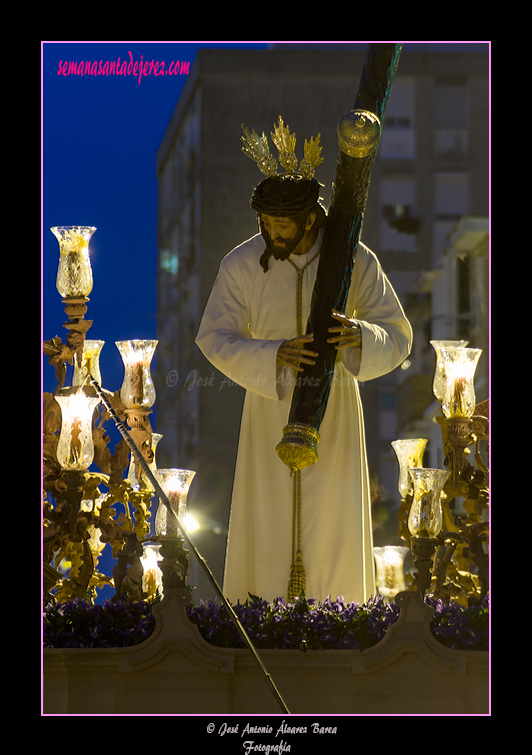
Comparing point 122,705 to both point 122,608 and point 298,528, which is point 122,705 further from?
point 298,528

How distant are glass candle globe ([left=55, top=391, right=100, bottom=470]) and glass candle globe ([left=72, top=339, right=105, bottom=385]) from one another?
0.47 metres

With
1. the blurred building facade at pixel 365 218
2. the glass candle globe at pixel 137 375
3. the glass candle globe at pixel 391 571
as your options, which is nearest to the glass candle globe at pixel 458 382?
the glass candle globe at pixel 391 571

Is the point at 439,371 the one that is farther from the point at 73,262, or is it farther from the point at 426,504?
the point at 73,262

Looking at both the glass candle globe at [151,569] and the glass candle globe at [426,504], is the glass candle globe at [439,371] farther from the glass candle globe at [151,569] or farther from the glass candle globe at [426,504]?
the glass candle globe at [151,569]

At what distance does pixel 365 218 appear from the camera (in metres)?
7.96

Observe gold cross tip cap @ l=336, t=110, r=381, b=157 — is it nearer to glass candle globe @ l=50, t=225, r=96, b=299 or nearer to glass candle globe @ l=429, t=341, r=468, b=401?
glass candle globe @ l=429, t=341, r=468, b=401

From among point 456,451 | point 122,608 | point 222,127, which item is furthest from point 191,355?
point 122,608

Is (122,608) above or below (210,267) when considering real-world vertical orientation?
below

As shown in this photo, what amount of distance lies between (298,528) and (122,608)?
727 millimetres

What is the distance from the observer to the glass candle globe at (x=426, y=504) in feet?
12.9

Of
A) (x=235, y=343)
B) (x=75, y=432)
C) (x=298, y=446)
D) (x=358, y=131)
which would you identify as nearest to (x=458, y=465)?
(x=298, y=446)

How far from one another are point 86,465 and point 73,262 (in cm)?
90
